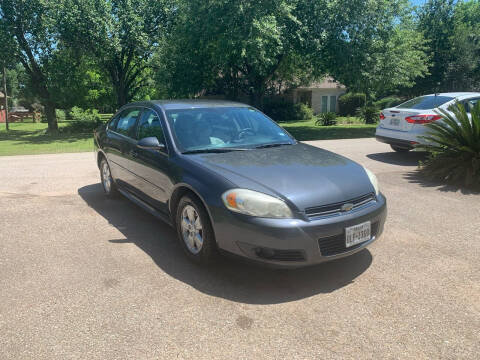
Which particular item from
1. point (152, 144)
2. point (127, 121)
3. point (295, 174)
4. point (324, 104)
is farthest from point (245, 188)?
point (324, 104)

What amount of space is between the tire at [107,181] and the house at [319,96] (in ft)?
105

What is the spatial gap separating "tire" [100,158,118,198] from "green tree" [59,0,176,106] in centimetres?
1527

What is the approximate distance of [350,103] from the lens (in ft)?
111

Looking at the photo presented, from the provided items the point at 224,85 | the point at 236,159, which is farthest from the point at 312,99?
the point at 236,159

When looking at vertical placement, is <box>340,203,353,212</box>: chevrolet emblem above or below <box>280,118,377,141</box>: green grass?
above

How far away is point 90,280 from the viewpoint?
12.3 ft

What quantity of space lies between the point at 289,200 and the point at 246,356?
1284 millimetres

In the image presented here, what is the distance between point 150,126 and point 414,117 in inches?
269

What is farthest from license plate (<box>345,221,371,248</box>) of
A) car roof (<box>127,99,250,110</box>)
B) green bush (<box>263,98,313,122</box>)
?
green bush (<box>263,98,313,122</box>)

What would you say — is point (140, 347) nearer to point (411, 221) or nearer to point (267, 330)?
point (267, 330)

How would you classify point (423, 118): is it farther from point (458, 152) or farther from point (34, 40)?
point (34, 40)

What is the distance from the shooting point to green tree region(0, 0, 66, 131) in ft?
68.9

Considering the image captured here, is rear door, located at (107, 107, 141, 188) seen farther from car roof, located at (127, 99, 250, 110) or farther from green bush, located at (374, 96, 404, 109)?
green bush, located at (374, 96, 404, 109)

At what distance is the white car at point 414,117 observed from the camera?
9.34 m
